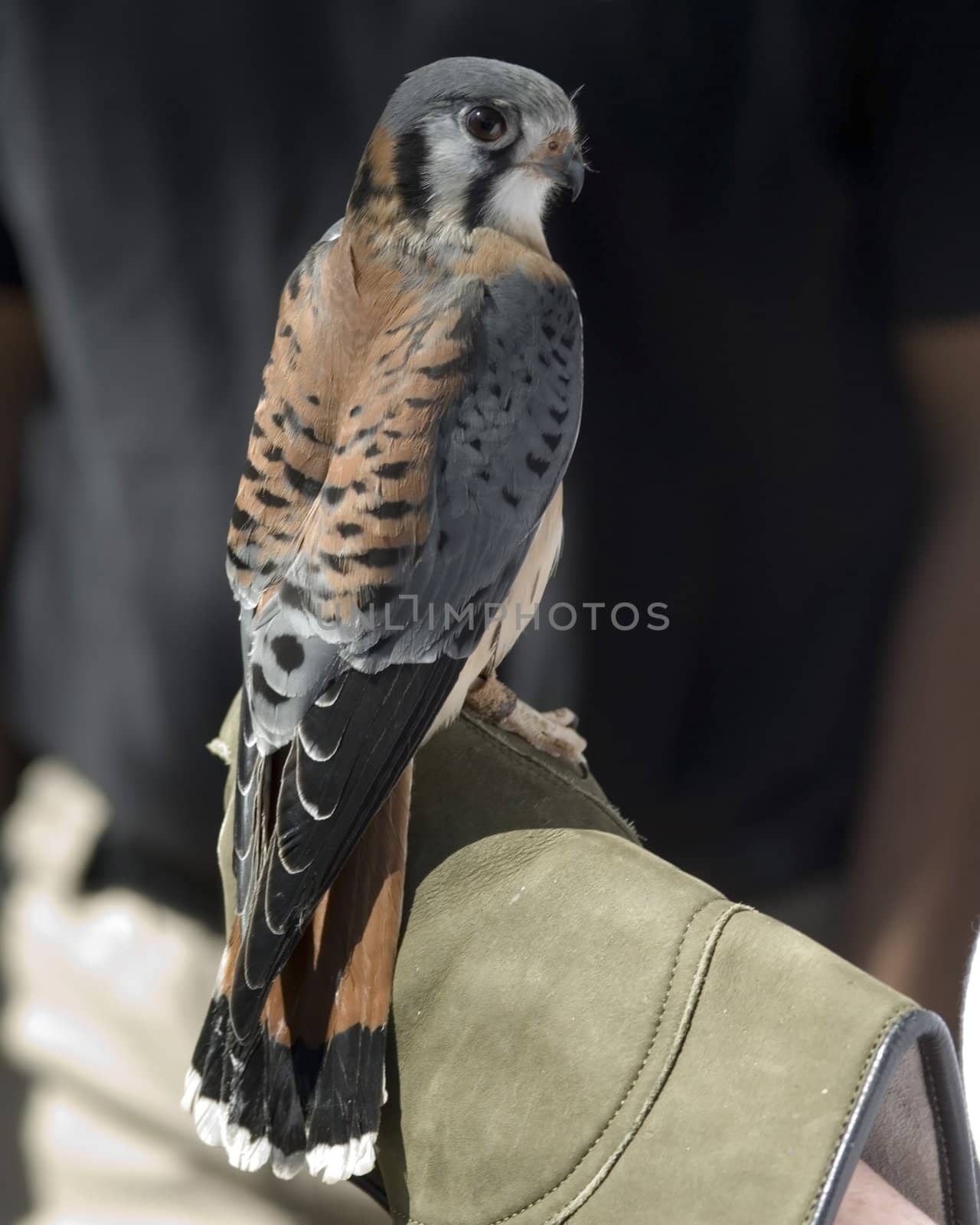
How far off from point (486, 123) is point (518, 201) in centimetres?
8

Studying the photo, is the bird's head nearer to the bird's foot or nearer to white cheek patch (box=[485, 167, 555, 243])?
white cheek patch (box=[485, 167, 555, 243])

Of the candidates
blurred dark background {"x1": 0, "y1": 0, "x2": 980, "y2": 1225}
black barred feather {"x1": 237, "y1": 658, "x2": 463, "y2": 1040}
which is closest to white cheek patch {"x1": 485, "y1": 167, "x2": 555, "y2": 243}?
blurred dark background {"x1": 0, "y1": 0, "x2": 980, "y2": 1225}

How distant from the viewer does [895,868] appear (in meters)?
1.57

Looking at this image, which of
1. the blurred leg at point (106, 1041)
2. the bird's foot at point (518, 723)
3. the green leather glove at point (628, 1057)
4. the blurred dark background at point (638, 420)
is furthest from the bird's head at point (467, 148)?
the blurred leg at point (106, 1041)

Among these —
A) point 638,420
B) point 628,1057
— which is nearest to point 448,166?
point 638,420

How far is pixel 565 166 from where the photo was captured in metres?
1.01

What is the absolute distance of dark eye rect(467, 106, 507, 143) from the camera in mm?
Result: 971

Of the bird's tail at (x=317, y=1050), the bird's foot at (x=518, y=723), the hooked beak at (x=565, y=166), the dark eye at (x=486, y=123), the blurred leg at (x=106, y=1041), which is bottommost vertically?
the blurred leg at (x=106, y=1041)

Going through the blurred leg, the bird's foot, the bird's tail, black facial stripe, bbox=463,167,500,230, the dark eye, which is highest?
the dark eye

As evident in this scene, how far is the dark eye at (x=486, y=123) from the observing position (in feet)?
3.18

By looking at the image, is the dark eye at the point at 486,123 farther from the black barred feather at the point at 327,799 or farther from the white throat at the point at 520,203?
the black barred feather at the point at 327,799

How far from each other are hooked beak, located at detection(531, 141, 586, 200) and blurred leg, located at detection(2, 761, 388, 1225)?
1137 mm

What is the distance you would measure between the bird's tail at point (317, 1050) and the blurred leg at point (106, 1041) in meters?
0.63

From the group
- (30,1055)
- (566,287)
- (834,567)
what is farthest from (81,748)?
(834,567)
